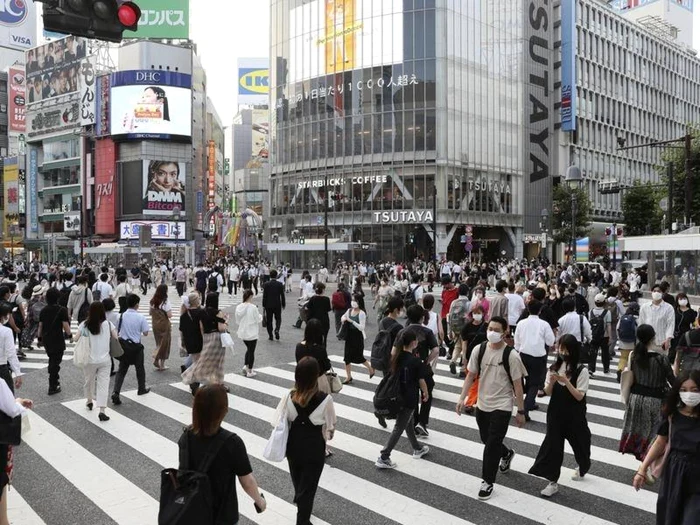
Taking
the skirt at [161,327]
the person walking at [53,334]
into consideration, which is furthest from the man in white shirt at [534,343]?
the person walking at [53,334]

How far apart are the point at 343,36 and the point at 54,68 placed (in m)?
38.4

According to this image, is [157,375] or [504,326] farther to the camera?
A: [157,375]

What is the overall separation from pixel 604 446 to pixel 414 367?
2.92 m

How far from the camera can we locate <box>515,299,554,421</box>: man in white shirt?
26.5 ft

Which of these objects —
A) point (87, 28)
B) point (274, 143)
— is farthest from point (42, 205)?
point (87, 28)

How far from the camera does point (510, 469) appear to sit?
6449mm

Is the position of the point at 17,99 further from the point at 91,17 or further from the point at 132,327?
the point at 91,17

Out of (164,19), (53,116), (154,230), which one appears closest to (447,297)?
(154,230)

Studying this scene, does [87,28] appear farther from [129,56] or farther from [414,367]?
[129,56]

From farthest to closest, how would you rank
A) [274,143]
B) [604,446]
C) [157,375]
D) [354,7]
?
[274,143] → [354,7] → [157,375] → [604,446]

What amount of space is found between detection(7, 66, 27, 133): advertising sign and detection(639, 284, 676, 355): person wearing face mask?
93.5 m

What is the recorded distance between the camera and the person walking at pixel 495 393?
557cm

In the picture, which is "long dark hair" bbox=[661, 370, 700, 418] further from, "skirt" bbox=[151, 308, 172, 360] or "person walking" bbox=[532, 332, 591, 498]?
"skirt" bbox=[151, 308, 172, 360]

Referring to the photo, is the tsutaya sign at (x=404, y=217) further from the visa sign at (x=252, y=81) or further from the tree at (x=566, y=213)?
the visa sign at (x=252, y=81)
